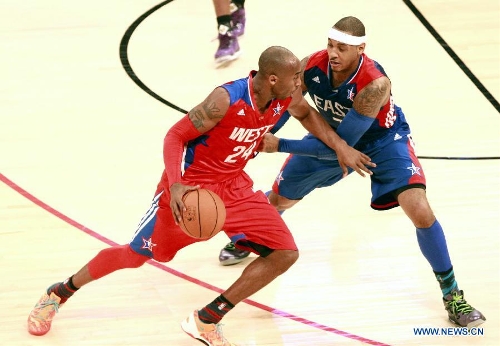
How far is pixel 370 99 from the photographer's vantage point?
21.5 feet

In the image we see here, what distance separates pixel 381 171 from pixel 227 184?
109 centimetres

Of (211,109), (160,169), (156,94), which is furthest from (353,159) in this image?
(156,94)

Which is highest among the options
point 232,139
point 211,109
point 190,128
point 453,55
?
point 211,109

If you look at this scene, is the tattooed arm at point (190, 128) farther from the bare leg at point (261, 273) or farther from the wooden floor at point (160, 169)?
the wooden floor at point (160, 169)

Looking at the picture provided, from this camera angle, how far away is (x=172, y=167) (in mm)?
5930

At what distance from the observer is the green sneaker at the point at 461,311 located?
6.59m

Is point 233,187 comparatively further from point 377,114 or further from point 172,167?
point 377,114

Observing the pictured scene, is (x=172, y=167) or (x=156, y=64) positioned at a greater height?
(x=172, y=167)

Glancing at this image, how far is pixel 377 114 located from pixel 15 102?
412cm

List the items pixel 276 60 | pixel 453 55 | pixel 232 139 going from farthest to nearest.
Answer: pixel 453 55 < pixel 232 139 < pixel 276 60

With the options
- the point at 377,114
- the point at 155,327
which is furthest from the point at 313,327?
the point at 377,114

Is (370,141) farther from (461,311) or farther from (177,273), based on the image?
(177,273)

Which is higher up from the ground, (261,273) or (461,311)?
(261,273)

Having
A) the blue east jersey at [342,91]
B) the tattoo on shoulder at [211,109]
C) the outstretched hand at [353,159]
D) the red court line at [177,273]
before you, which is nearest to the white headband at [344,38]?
the blue east jersey at [342,91]
